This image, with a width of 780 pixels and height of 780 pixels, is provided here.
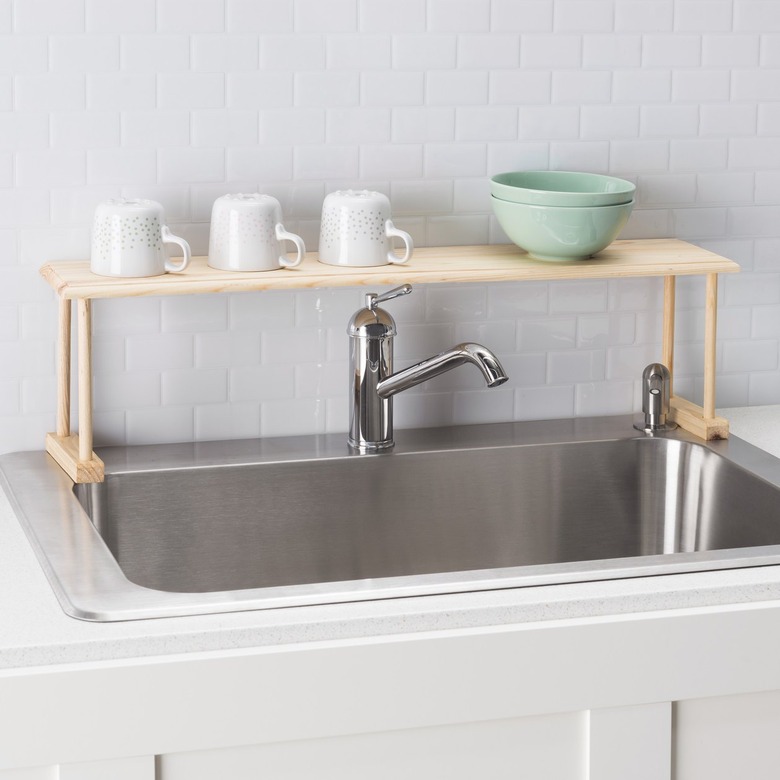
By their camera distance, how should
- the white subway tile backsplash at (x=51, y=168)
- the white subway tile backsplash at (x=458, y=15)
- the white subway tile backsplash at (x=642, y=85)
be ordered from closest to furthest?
the white subway tile backsplash at (x=51, y=168)
the white subway tile backsplash at (x=458, y=15)
the white subway tile backsplash at (x=642, y=85)

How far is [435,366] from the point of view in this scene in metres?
2.03

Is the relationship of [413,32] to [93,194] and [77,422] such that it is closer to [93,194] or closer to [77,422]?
[93,194]

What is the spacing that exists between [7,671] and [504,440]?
3.20 feet

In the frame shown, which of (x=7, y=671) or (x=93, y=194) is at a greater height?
(x=93, y=194)

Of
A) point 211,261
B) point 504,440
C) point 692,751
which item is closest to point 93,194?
point 211,261

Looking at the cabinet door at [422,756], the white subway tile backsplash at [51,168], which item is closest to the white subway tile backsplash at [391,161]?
the white subway tile backsplash at [51,168]

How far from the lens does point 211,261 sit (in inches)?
75.7

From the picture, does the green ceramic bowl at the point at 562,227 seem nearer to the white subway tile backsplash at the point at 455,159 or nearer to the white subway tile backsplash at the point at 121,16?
the white subway tile backsplash at the point at 455,159

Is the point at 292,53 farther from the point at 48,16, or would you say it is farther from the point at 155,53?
the point at 48,16

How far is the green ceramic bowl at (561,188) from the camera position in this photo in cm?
193

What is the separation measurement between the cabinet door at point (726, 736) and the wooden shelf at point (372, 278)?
2.00ft

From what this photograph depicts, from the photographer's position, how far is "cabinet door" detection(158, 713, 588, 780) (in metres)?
1.46

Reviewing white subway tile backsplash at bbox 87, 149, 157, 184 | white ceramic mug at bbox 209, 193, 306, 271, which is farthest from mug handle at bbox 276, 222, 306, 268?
white subway tile backsplash at bbox 87, 149, 157, 184

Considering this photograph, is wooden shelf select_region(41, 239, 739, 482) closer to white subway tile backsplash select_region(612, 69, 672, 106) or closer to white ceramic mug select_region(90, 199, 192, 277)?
white ceramic mug select_region(90, 199, 192, 277)
